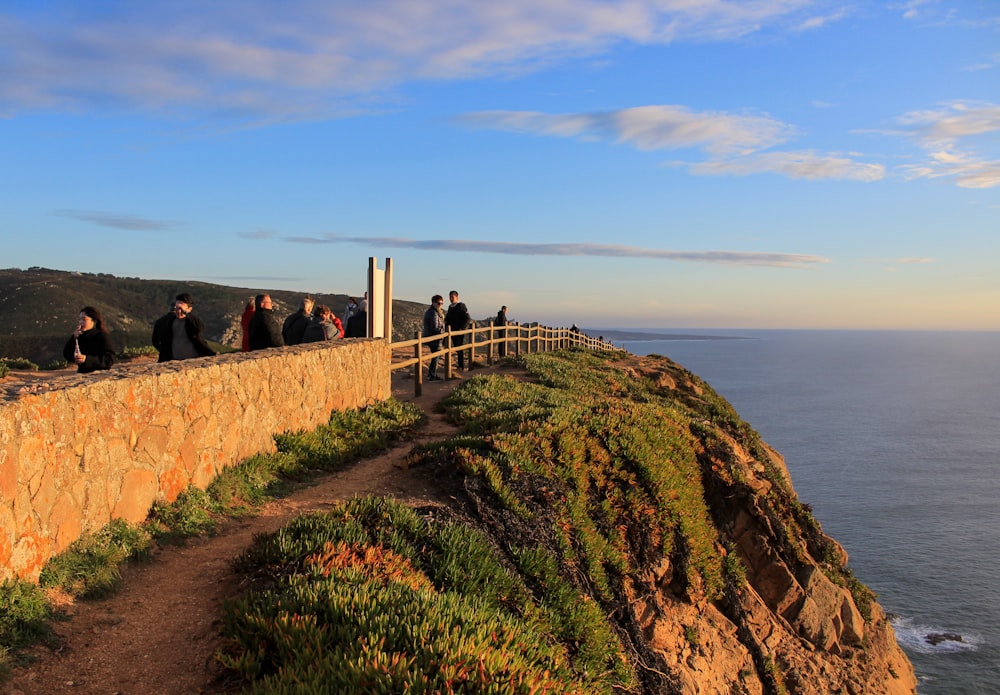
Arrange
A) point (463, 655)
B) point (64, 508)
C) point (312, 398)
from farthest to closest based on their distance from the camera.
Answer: point (312, 398) < point (64, 508) < point (463, 655)

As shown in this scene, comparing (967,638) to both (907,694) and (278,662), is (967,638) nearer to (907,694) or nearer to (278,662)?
(907,694)

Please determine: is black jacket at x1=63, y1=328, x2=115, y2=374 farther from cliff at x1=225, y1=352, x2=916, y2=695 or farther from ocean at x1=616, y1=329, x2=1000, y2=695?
ocean at x1=616, y1=329, x2=1000, y2=695

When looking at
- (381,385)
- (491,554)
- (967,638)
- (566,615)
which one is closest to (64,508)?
(491,554)

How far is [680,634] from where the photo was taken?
831cm

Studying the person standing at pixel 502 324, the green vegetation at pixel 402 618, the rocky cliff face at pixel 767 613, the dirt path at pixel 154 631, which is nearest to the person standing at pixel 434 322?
the person standing at pixel 502 324

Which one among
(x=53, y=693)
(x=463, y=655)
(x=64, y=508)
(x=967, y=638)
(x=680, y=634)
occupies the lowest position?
(x=967, y=638)

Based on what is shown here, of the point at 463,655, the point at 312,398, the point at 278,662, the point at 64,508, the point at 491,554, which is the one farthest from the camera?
the point at 312,398

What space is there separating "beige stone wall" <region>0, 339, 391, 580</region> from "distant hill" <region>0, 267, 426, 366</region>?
1362 inches

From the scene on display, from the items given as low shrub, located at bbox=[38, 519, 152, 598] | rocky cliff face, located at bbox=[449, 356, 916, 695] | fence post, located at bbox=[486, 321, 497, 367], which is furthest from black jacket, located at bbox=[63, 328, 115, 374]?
fence post, located at bbox=[486, 321, 497, 367]

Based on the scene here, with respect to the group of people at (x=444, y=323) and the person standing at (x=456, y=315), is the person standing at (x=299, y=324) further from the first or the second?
the person standing at (x=456, y=315)

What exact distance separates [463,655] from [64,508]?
3.18m

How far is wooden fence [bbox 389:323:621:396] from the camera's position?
594 inches

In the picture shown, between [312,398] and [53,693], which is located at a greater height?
[312,398]

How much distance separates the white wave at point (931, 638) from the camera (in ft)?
94.0
